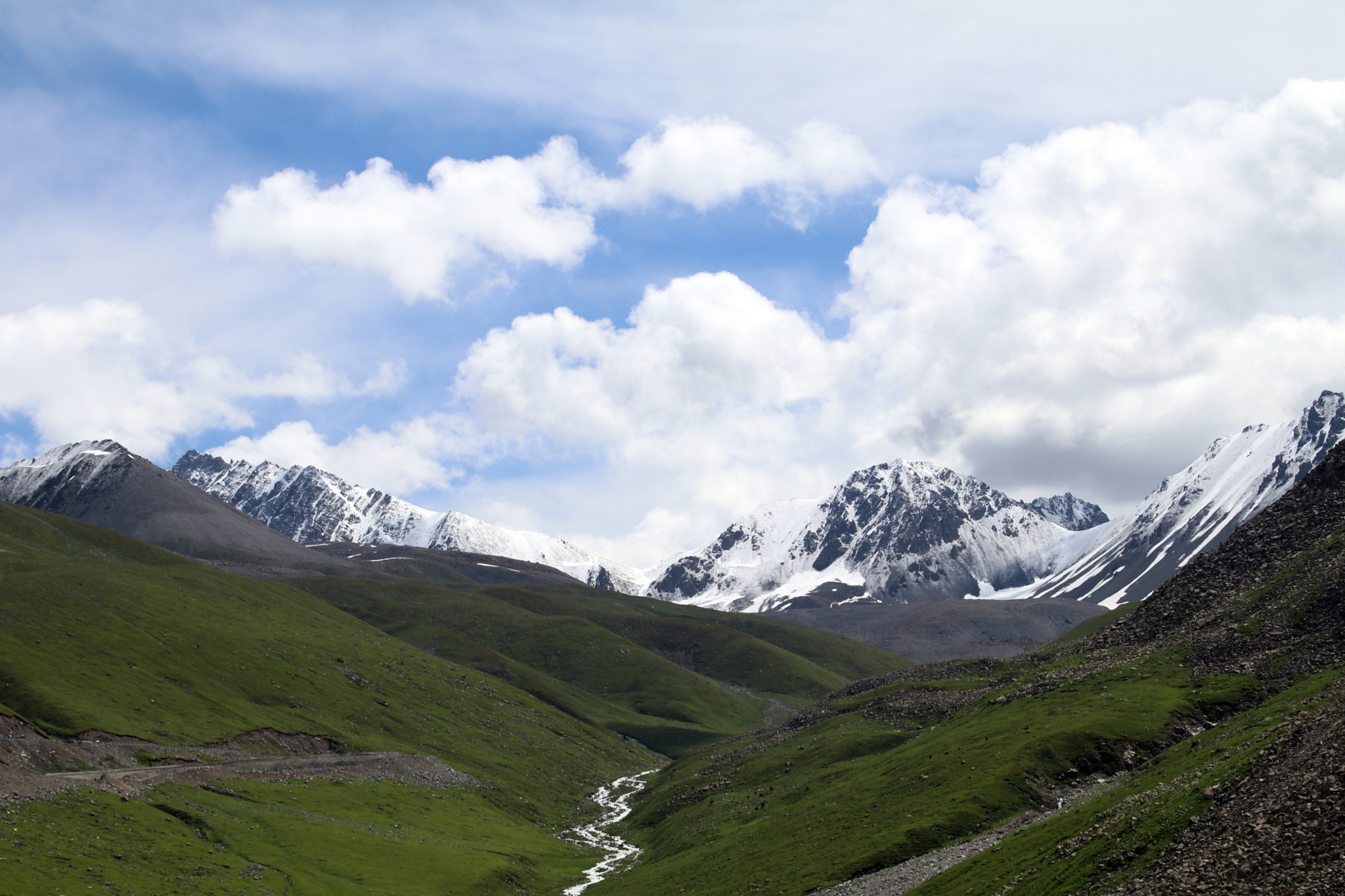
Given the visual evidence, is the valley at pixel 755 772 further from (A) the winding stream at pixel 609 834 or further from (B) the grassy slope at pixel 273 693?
(A) the winding stream at pixel 609 834

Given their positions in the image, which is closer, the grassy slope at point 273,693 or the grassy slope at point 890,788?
the grassy slope at point 890,788

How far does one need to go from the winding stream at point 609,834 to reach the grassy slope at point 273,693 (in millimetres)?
3030

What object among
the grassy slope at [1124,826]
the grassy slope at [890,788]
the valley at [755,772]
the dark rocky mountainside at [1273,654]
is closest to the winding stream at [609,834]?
the valley at [755,772]

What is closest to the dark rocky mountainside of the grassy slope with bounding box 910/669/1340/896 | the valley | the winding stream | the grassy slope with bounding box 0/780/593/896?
the valley

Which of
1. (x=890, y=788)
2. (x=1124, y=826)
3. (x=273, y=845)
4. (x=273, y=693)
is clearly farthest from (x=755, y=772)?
(x=273, y=693)

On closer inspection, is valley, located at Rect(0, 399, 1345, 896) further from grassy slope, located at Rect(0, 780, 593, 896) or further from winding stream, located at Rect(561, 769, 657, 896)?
winding stream, located at Rect(561, 769, 657, 896)

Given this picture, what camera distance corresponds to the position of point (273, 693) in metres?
128

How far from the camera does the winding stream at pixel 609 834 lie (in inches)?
3436

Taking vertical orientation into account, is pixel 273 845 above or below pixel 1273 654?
below

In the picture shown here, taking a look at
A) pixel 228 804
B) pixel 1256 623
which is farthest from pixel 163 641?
pixel 1256 623

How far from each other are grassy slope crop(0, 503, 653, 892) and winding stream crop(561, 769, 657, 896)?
3.03 m

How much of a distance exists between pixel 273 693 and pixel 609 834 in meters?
53.2

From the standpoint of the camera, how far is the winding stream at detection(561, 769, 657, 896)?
3436 inches

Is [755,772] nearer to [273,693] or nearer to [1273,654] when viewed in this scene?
[1273,654]
